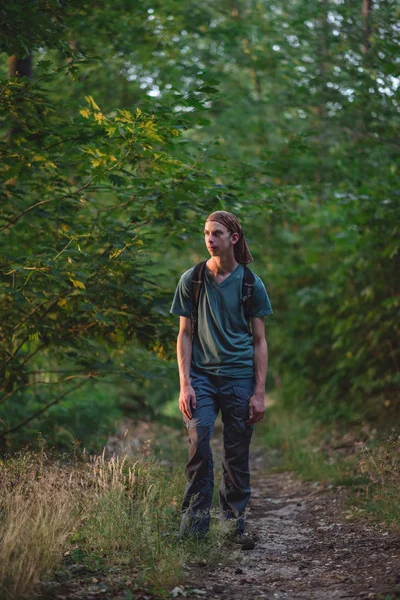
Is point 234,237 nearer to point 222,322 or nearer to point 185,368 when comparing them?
point 222,322

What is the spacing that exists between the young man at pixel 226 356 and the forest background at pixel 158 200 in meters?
0.82

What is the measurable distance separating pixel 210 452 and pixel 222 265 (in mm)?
1360

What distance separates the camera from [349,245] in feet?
33.6

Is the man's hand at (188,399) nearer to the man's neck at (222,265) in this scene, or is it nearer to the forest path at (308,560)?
the man's neck at (222,265)

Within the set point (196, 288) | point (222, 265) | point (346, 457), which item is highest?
point (222, 265)

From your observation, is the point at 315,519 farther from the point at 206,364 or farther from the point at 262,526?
the point at 206,364

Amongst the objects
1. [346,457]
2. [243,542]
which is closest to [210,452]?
[243,542]

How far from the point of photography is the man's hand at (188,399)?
498 centimetres

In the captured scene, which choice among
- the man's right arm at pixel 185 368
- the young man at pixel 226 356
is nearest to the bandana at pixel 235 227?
the young man at pixel 226 356

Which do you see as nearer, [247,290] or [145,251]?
[247,290]

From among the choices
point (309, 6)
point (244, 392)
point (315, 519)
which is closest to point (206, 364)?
point (244, 392)

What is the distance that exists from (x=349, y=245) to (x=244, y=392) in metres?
5.60

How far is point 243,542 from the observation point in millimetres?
5137

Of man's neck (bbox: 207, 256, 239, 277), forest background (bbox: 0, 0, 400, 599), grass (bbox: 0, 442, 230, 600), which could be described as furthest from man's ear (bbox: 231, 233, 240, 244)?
grass (bbox: 0, 442, 230, 600)
